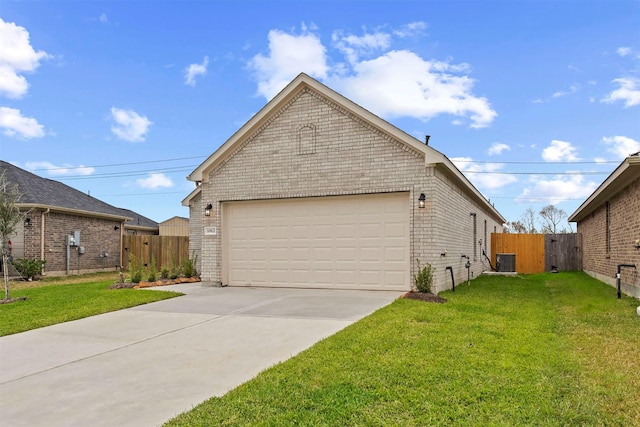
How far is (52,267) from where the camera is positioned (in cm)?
1889

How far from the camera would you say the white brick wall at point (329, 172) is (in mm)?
10680

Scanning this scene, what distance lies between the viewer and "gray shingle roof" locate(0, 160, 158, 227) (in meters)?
18.8

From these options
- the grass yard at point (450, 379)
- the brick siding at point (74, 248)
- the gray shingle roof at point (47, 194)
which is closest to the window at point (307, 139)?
the grass yard at point (450, 379)

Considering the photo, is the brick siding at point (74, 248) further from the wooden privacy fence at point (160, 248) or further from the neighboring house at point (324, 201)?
the neighboring house at point (324, 201)

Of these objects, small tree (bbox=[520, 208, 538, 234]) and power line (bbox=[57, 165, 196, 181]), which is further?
small tree (bbox=[520, 208, 538, 234])

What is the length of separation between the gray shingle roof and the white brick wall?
33.0 ft

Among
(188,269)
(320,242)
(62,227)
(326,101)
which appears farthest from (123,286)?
(62,227)

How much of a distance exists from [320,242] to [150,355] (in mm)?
6640

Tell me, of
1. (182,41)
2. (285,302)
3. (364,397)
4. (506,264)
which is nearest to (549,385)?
(364,397)

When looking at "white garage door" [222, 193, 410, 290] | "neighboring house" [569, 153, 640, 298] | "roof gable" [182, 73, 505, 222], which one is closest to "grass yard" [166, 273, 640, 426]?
"neighboring house" [569, 153, 640, 298]

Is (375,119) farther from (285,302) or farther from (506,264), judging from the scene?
(506,264)

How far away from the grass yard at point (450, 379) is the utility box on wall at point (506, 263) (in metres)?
12.7

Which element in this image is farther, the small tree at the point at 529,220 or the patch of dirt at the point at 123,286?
the small tree at the point at 529,220

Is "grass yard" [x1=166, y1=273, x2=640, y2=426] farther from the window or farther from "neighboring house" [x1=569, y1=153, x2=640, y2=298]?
the window
